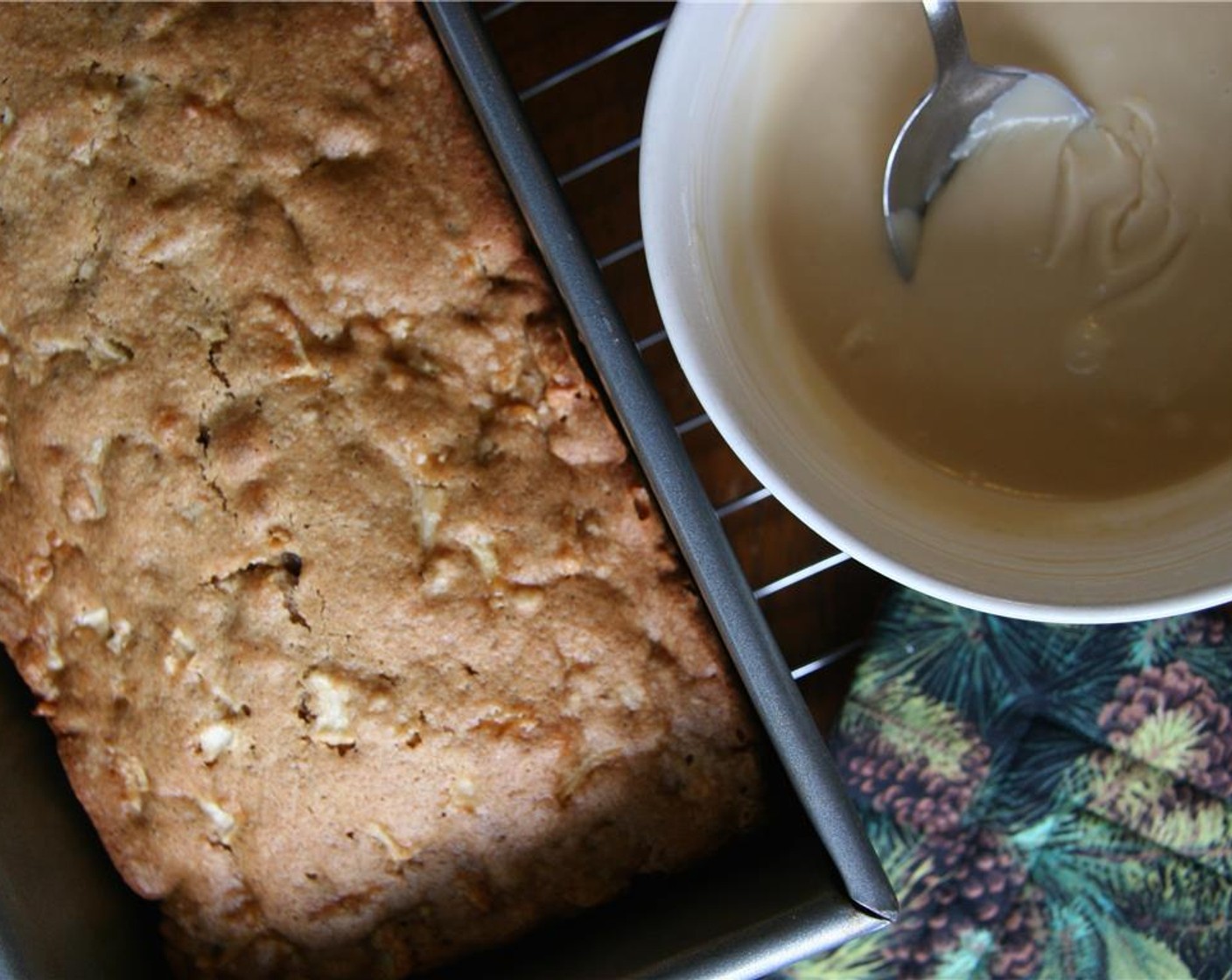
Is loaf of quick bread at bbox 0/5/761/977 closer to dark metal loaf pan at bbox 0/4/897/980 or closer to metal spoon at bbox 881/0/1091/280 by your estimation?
dark metal loaf pan at bbox 0/4/897/980

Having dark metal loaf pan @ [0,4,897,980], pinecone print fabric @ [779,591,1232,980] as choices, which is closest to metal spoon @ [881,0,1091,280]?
dark metal loaf pan @ [0,4,897,980]

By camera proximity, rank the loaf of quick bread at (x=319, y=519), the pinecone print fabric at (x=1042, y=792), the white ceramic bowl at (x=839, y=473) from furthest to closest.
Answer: the pinecone print fabric at (x=1042, y=792), the loaf of quick bread at (x=319, y=519), the white ceramic bowl at (x=839, y=473)

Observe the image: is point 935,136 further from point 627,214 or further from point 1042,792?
point 1042,792

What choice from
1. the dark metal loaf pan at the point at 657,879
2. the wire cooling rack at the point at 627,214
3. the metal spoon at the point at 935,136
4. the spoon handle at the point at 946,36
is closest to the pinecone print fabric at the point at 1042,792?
the wire cooling rack at the point at 627,214

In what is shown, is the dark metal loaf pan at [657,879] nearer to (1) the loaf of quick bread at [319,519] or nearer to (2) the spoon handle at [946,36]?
(1) the loaf of quick bread at [319,519]

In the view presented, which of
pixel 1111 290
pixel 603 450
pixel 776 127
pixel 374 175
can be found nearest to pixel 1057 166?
pixel 1111 290

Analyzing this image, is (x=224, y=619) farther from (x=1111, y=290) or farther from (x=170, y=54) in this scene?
(x=1111, y=290)
